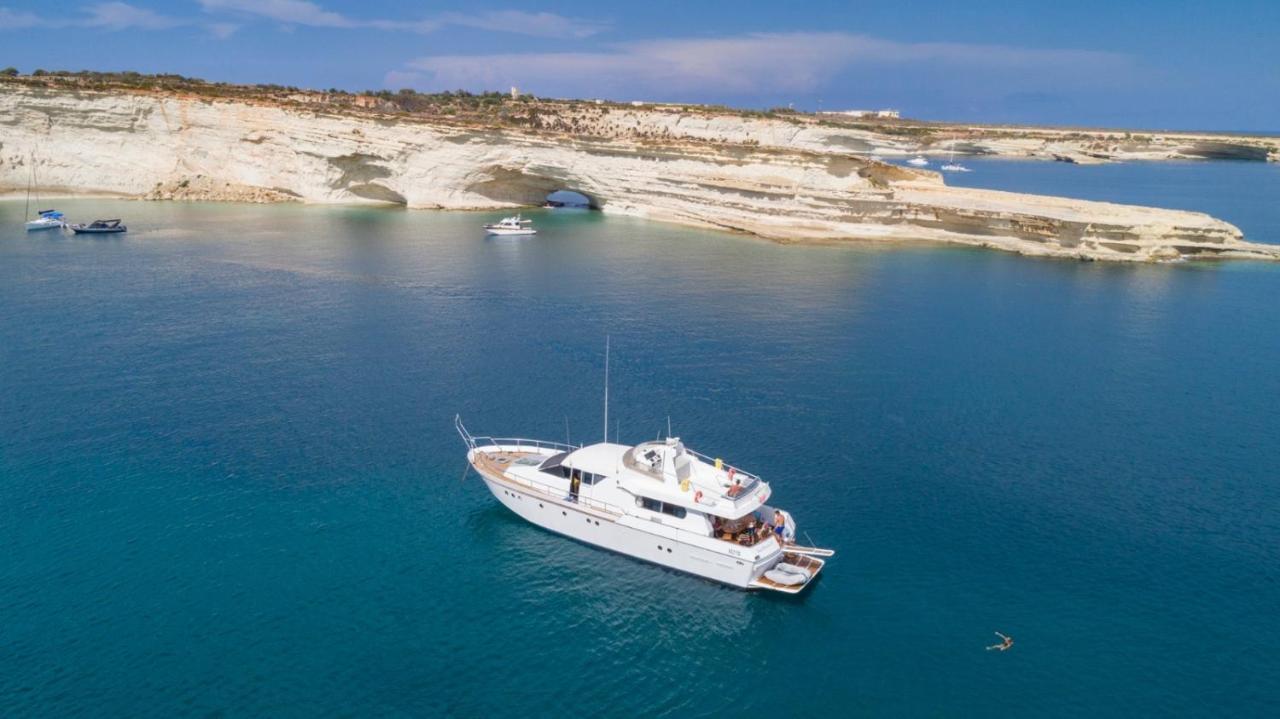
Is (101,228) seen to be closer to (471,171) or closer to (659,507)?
(471,171)

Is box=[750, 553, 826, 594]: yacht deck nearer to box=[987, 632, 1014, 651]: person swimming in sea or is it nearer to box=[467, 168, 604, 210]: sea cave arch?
box=[987, 632, 1014, 651]: person swimming in sea

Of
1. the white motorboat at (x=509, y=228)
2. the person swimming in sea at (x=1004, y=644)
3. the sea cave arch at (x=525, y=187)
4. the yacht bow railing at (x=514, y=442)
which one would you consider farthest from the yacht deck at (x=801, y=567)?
the sea cave arch at (x=525, y=187)

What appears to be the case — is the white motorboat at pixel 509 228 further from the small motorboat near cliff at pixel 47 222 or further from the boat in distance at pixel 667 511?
the boat in distance at pixel 667 511

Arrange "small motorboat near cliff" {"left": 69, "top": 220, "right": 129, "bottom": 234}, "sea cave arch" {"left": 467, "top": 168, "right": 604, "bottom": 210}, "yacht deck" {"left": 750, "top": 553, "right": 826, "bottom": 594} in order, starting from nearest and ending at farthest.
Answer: "yacht deck" {"left": 750, "top": 553, "right": 826, "bottom": 594} → "small motorboat near cliff" {"left": 69, "top": 220, "right": 129, "bottom": 234} → "sea cave arch" {"left": 467, "top": 168, "right": 604, "bottom": 210}

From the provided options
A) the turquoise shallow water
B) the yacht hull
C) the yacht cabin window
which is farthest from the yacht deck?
the yacht cabin window

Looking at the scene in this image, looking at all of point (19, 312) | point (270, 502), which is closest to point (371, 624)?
point (270, 502)

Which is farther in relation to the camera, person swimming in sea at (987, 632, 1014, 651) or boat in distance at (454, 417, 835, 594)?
boat in distance at (454, 417, 835, 594)

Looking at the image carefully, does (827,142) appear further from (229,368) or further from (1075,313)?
(229,368)
